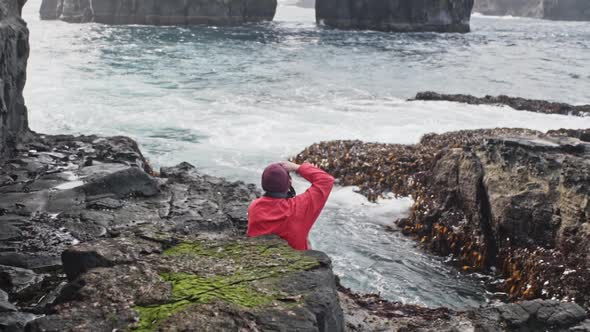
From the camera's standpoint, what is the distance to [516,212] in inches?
364

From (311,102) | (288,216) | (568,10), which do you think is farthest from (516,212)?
(568,10)

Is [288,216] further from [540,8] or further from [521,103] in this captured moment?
[540,8]

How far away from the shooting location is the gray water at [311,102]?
9.89 metres

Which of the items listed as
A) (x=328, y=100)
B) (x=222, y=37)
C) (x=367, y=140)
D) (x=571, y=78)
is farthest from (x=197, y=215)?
(x=222, y=37)

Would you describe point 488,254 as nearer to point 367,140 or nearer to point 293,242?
point 293,242

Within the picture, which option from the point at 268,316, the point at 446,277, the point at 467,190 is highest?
the point at 268,316

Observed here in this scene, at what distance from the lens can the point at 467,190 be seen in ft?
33.7

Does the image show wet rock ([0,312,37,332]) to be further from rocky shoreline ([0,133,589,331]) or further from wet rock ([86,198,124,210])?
wet rock ([86,198,124,210])

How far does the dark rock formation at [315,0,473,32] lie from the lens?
70500 millimetres

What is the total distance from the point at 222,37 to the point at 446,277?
49.9m

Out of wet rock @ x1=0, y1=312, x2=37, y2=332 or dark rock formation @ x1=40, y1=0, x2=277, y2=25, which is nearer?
wet rock @ x1=0, y1=312, x2=37, y2=332

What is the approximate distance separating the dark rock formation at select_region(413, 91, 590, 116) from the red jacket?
2049 cm

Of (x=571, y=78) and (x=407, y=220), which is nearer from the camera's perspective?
(x=407, y=220)

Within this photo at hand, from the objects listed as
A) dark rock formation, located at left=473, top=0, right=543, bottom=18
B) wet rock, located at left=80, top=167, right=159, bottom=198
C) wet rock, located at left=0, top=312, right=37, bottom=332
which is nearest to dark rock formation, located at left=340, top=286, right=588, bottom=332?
wet rock, located at left=0, top=312, right=37, bottom=332
